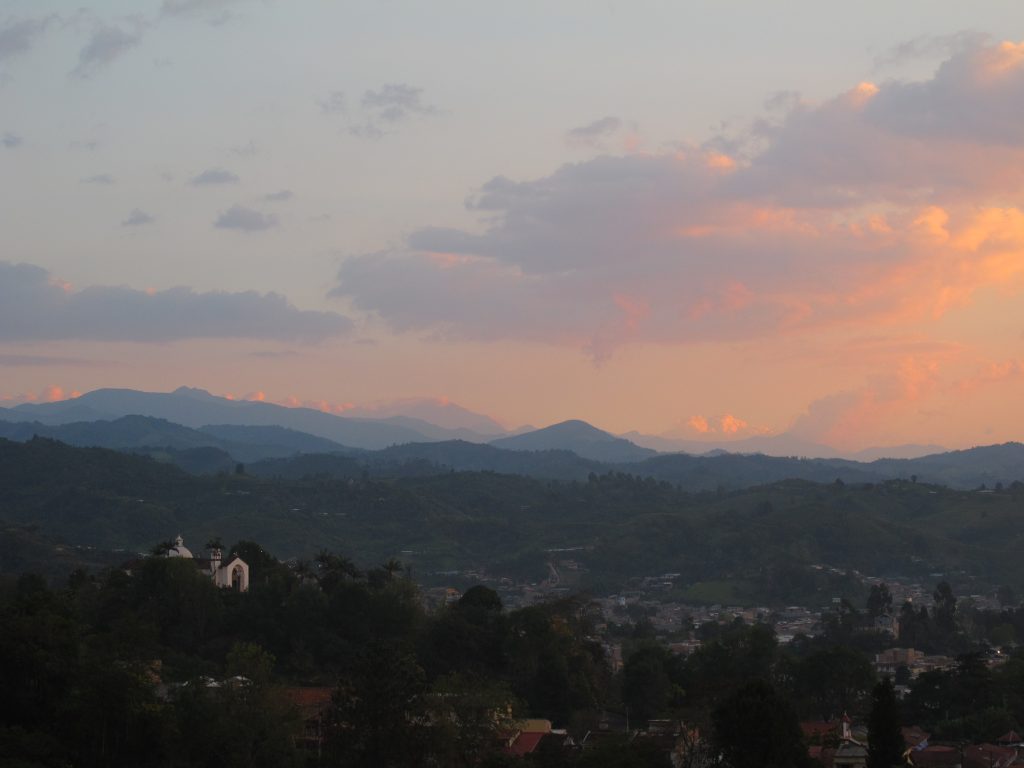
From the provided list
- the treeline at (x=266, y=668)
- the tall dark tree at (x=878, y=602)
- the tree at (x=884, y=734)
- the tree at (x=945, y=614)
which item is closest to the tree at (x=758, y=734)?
the tree at (x=884, y=734)

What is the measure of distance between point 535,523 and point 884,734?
135753 millimetres

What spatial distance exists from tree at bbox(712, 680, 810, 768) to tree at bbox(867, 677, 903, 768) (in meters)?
1.87

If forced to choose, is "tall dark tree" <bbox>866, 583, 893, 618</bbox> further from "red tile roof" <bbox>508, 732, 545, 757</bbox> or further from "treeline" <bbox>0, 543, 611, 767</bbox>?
"red tile roof" <bbox>508, 732, 545, 757</bbox>

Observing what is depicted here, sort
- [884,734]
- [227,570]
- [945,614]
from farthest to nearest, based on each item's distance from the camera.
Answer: [945,614] < [227,570] < [884,734]

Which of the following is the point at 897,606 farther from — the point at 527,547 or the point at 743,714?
the point at 743,714

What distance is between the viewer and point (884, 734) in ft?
109

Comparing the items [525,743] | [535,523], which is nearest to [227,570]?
[525,743]

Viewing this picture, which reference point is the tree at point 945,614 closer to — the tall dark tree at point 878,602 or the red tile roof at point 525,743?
the tall dark tree at point 878,602

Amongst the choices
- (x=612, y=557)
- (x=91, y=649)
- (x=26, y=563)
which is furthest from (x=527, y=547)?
(x=91, y=649)

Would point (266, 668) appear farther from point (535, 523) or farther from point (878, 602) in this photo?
point (535, 523)

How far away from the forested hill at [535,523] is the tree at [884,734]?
8998 cm

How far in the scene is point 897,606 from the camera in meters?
110

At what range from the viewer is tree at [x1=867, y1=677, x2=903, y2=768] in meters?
32.9

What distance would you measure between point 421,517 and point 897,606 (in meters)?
66.7
